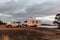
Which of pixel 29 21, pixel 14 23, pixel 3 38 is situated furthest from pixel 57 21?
pixel 3 38

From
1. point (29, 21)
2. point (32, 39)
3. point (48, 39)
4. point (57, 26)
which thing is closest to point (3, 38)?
point (32, 39)

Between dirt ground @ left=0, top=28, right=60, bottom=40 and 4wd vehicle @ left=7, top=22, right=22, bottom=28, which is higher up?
dirt ground @ left=0, top=28, right=60, bottom=40

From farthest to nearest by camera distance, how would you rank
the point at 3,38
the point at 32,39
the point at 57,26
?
the point at 57,26, the point at 32,39, the point at 3,38

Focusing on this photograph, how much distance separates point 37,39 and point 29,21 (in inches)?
1271

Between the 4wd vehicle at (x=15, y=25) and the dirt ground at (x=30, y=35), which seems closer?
the dirt ground at (x=30, y=35)

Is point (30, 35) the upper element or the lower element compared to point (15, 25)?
upper

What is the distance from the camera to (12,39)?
2155 cm

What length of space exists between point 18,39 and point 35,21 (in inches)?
1366

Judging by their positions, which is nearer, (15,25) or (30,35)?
(30,35)

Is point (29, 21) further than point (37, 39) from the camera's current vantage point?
Yes

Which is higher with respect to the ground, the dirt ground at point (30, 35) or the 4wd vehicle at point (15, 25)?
the dirt ground at point (30, 35)

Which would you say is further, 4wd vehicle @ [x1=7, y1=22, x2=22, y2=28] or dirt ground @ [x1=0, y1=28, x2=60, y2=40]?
4wd vehicle @ [x1=7, y1=22, x2=22, y2=28]

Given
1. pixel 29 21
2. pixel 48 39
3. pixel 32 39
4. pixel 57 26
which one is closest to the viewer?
pixel 32 39

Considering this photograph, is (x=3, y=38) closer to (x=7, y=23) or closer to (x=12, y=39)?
(x=12, y=39)
